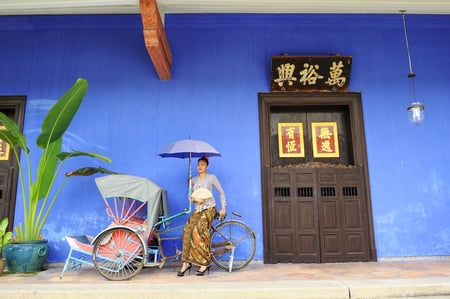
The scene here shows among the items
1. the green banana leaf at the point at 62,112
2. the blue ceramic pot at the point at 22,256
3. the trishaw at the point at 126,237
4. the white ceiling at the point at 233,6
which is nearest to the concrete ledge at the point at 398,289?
the trishaw at the point at 126,237

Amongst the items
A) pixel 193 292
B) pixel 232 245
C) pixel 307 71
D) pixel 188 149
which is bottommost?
pixel 193 292

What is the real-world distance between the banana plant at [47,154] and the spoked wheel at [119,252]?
970 millimetres

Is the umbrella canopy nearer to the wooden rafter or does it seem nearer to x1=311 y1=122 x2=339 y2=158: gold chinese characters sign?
the wooden rafter

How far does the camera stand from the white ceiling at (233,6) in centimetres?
508

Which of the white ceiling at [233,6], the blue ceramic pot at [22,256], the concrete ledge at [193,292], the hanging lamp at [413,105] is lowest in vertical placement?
the concrete ledge at [193,292]

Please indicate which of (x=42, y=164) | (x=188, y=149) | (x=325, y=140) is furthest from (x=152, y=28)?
(x=325, y=140)

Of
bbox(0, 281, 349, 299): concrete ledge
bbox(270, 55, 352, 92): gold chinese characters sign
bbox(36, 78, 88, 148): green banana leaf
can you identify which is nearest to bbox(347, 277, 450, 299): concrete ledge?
bbox(0, 281, 349, 299): concrete ledge

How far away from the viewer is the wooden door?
5.14 meters

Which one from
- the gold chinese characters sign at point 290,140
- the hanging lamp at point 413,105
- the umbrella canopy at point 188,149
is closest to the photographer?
the umbrella canopy at point 188,149

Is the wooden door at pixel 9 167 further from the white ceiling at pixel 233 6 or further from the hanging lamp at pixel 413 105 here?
the hanging lamp at pixel 413 105

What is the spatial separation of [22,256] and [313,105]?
15.7 feet

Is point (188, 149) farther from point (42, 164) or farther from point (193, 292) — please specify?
point (42, 164)

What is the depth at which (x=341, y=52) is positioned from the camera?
18.7ft

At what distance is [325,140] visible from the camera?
570 centimetres
